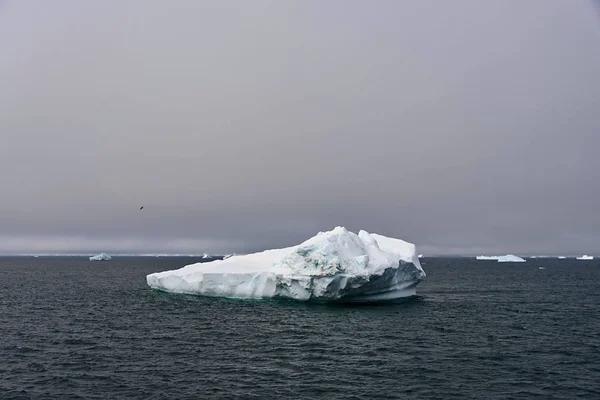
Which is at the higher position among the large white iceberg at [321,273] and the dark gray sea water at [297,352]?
the large white iceberg at [321,273]

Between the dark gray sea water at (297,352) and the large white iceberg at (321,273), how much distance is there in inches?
69.1

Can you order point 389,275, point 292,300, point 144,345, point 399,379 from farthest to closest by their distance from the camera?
point 292,300, point 389,275, point 144,345, point 399,379

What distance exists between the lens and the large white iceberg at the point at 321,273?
36750 mm

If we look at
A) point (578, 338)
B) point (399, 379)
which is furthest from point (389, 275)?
point (399, 379)

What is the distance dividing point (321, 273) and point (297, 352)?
13.3 metres

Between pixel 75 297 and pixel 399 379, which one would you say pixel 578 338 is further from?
pixel 75 297

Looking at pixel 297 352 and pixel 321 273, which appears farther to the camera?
pixel 321 273

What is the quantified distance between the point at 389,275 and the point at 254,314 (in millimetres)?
12704

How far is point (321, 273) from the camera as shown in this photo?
36.3 m

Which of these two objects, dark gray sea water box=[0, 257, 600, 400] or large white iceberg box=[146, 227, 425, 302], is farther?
A: large white iceberg box=[146, 227, 425, 302]

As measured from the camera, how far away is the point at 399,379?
19047 mm

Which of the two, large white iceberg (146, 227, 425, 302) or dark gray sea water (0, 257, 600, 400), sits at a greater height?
large white iceberg (146, 227, 425, 302)

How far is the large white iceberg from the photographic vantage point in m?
36.8

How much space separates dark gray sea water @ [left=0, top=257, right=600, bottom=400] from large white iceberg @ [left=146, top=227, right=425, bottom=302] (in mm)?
1755
